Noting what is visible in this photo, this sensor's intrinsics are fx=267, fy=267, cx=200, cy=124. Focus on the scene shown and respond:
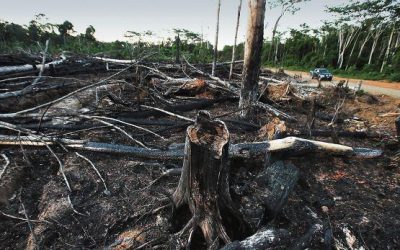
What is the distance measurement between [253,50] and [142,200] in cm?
386

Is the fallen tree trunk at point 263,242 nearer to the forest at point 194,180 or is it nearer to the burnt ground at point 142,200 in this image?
the forest at point 194,180

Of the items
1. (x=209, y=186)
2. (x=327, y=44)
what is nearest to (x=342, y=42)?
(x=327, y=44)

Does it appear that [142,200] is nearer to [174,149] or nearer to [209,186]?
[174,149]

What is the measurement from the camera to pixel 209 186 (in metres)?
2.19

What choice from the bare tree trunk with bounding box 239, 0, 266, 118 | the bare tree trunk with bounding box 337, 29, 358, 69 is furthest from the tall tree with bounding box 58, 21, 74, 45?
the bare tree trunk with bounding box 239, 0, 266, 118

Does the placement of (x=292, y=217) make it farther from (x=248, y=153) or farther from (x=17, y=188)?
(x=17, y=188)

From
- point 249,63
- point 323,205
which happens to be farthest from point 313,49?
point 323,205

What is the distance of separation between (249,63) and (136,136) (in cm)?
278

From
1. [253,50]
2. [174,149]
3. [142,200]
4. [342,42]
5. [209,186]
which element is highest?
[342,42]

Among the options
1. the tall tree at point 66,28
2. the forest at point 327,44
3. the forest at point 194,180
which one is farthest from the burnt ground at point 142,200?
the tall tree at point 66,28

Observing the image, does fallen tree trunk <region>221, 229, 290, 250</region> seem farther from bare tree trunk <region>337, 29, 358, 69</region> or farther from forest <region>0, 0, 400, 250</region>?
bare tree trunk <region>337, 29, 358, 69</region>

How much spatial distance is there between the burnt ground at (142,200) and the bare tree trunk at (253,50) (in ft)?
4.39

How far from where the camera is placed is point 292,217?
119 inches

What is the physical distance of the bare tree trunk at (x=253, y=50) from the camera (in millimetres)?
5324
